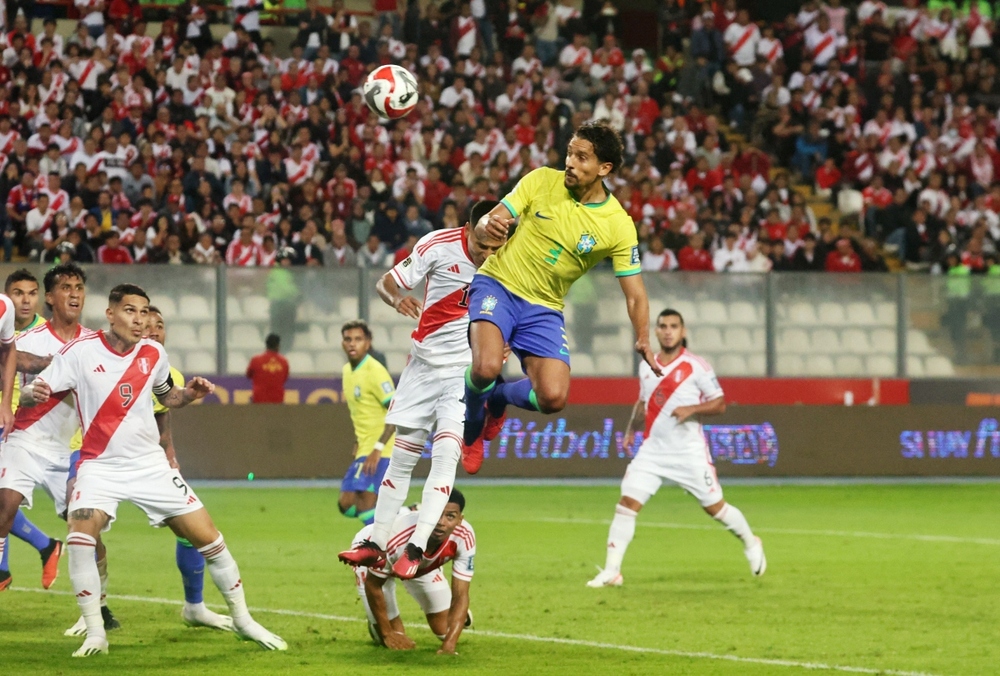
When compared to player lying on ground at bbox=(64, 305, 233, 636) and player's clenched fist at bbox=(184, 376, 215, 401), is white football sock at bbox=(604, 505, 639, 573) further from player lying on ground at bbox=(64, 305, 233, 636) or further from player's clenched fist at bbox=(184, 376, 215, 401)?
player's clenched fist at bbox=(184, 376, 215, 401)

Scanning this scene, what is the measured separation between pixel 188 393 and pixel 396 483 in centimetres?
140

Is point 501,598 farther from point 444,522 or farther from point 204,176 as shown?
point 204,176

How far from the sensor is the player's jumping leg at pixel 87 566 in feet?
25.9

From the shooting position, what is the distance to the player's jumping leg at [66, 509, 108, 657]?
7.90 meters

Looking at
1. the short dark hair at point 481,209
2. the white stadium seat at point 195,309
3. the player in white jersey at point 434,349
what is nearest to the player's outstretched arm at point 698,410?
the player in white jersey at point 434,349

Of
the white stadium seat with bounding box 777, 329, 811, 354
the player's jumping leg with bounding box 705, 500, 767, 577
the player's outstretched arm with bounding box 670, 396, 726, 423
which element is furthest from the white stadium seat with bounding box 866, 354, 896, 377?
the player's jumping leg with bounding box 705, 500, 767, 577

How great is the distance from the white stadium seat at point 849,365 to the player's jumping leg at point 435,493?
13547mm

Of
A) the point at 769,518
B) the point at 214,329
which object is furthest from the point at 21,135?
the point at 769,518

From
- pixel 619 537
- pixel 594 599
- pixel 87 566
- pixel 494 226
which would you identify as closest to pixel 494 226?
pixel 494 226

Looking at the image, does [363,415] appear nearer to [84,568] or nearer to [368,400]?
[368,400]

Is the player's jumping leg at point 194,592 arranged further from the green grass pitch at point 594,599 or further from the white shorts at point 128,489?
the white shorts at point 128,489

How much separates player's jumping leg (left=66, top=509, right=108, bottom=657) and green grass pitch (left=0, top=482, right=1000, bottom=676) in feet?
0.59

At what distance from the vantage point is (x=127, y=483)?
7961mm

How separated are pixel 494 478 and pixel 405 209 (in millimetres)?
4040
